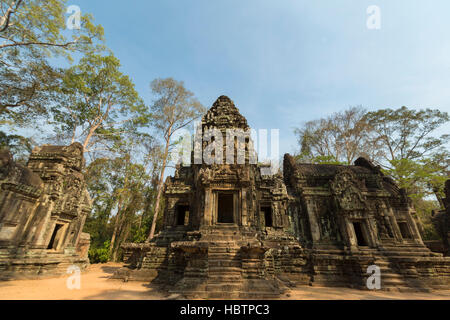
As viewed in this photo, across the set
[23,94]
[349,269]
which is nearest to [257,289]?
[349,269]

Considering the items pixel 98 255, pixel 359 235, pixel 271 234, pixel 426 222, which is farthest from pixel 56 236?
pixel 426 222

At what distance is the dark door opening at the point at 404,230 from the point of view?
13.2 m

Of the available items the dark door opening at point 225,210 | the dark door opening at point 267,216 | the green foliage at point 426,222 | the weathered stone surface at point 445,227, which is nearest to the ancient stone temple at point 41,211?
the dark door opening at point 225,210

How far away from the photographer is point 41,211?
10.4 metres

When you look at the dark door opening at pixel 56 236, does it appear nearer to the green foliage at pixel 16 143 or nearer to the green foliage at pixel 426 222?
the green foliage at pixel 16 143

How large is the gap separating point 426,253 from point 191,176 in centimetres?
1509

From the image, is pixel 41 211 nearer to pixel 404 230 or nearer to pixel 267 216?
pixel 267 216

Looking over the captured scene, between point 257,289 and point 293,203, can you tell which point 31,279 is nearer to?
point 257,289

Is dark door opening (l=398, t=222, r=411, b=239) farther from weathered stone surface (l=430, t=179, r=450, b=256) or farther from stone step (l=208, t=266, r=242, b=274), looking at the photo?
stone step (l=208, t=266, r=242, b=274)

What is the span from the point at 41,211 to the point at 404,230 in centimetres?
2283

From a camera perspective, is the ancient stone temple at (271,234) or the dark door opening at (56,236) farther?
the dark door opening at (56,236)

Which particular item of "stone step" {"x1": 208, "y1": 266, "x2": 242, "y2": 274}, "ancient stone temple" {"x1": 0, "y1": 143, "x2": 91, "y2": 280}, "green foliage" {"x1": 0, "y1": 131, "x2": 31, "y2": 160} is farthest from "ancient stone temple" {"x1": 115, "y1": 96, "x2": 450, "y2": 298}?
"green foliage" {"x1": 0, "y1": 131, "x2": 31, "y2": 160}

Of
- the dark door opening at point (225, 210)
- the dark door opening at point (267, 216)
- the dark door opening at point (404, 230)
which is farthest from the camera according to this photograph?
the dark door opening at point (404, 230)

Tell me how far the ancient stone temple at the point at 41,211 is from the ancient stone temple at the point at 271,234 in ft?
13.1
